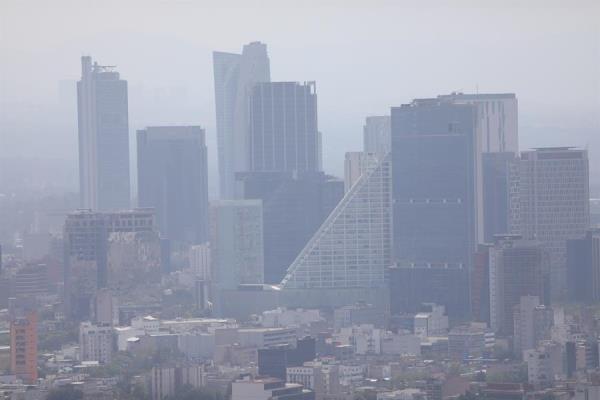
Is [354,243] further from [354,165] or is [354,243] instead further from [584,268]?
[584,268]

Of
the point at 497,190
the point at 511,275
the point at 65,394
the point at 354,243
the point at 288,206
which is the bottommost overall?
the point at 65,394

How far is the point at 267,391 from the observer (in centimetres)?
2623

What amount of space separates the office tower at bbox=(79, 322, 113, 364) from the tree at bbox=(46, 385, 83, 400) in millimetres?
4032

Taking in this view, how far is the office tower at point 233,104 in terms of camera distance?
47.9 m

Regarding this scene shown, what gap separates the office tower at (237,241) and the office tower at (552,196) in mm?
4058

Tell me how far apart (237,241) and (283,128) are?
7002 millimetres

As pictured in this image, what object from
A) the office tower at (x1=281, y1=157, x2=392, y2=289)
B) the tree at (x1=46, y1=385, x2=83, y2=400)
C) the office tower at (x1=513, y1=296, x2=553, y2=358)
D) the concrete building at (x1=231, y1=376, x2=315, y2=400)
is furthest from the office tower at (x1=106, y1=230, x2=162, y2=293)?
the concrete building at (x1=231, y1=376, x2=315, y2=400)

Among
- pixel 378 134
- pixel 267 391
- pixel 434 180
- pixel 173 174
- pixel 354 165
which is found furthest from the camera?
pixel 173 174

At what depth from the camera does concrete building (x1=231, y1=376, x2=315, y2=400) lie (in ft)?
85.9

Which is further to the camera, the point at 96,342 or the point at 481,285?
the point at 481,285

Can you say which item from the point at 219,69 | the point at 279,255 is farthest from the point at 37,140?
the point at 219,69

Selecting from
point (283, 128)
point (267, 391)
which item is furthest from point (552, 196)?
point (267, 391)

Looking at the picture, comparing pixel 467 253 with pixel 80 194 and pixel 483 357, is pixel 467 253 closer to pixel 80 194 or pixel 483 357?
pixel 483 357

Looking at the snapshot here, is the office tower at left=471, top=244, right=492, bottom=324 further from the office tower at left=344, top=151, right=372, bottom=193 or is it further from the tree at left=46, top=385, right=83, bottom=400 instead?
the tree at left=46, top=385, right=83, bottom=400
